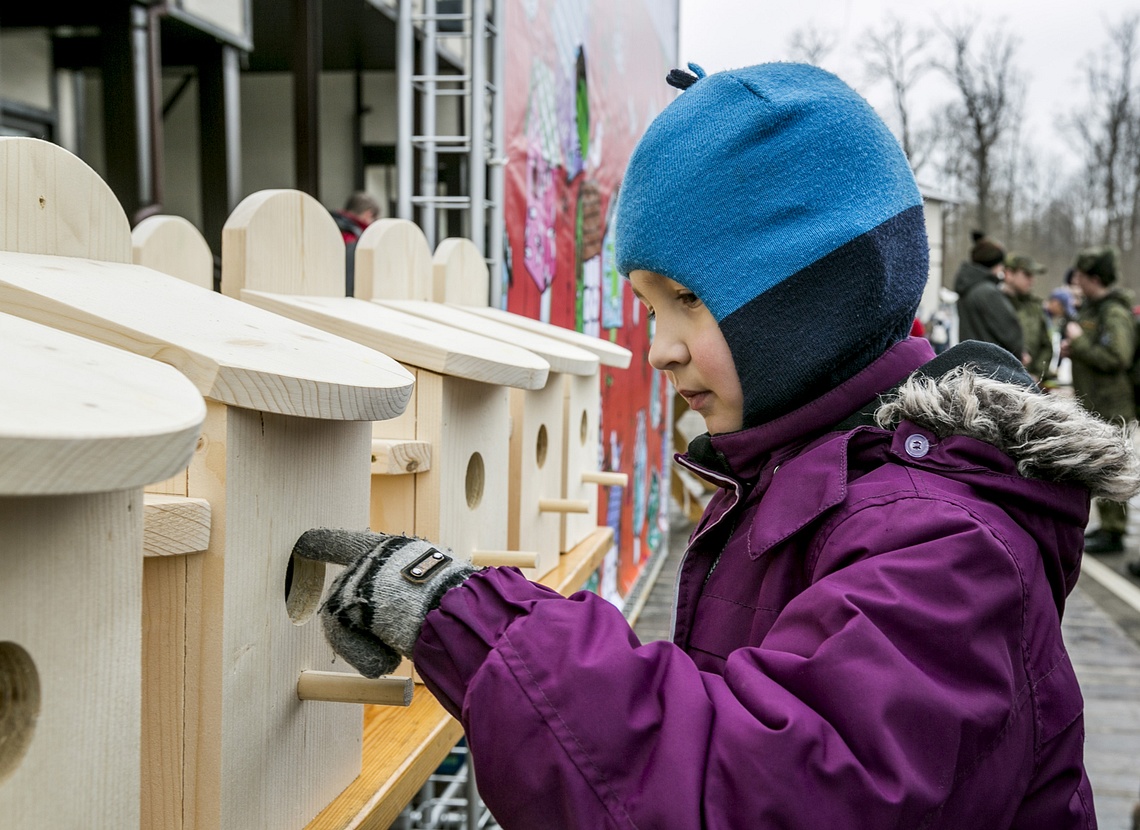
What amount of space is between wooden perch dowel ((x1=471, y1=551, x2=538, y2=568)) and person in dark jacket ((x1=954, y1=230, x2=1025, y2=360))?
649 centimetres

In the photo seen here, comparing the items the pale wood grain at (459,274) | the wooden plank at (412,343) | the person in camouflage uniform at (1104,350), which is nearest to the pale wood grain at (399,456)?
the wooden plank at (412,343)

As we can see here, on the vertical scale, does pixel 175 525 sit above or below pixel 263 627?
above

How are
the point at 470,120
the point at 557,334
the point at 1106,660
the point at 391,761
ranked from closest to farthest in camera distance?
the point at 391,761 < the point at 557,334 < the point at 470,120 < the point at 1106,660

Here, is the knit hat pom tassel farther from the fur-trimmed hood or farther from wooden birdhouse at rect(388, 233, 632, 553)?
wooden birdhouse at rect(388, 233, 632, 553)

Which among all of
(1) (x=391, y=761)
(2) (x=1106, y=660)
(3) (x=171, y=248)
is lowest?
(2) (x=1106, y=660)

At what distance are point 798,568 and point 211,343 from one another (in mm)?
705

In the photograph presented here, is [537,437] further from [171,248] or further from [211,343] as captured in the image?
[211,343]

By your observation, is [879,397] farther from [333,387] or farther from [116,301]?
[116,301]

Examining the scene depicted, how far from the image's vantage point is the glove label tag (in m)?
1.14

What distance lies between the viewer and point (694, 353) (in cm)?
141

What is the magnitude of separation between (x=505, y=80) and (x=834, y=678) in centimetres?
308

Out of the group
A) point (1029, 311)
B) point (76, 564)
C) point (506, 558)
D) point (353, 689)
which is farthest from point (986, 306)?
point (76, 564)

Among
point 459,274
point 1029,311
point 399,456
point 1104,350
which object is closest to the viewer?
point 399,456

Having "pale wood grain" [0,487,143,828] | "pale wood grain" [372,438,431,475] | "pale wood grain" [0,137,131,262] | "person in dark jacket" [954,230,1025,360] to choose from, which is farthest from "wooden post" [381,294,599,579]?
"person in dark jacket" [954,230,1025,360]
